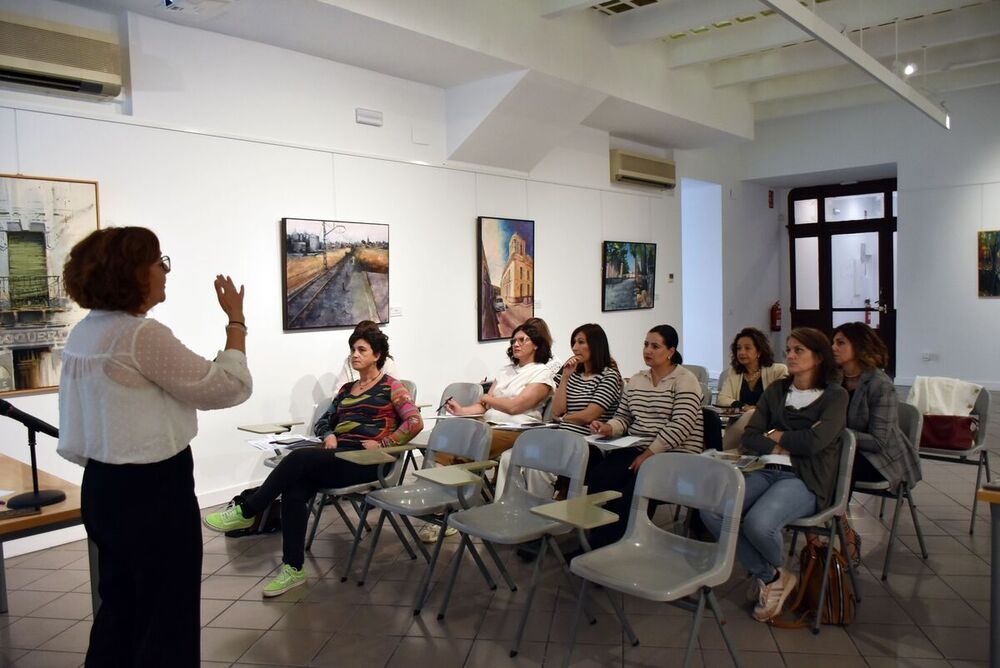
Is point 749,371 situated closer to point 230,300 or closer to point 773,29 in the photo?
point 773,29

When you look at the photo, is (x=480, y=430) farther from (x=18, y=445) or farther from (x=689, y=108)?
(x=689, y=108)

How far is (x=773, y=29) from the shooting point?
23.4 ft

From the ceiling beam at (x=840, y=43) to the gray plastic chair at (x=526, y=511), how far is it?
10.2 feet

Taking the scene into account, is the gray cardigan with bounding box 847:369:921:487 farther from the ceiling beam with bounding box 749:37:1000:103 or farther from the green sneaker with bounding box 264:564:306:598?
the ceiling beam with bounding box 749:37:1000:103

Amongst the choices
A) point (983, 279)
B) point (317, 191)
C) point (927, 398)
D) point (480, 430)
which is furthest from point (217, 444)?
point (983, 279)

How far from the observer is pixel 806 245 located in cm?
1318

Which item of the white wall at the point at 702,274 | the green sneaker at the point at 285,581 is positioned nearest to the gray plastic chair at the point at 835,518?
the green sneaker at the point at 285,581

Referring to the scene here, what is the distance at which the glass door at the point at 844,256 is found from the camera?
12258 mm

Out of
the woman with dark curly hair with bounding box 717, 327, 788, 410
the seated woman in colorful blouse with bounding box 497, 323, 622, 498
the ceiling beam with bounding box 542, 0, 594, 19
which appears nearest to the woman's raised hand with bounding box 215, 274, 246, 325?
the seated woman in colorful blouse with bounding box 497, 323, 622, 498

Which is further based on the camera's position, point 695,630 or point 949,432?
point 949,432

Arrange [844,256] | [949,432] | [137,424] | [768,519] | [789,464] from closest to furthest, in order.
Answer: [137,424], [768,519], [789,464], [949,432], [844,256]

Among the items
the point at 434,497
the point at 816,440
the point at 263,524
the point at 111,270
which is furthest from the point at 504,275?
the point at 111,270

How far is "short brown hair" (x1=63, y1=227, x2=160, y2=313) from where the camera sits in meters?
2.21

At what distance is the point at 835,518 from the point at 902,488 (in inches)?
32.8
